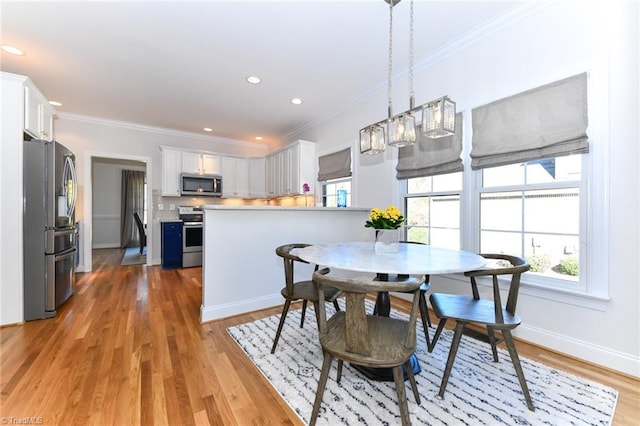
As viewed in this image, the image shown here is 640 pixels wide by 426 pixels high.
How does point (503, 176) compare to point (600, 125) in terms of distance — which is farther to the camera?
point (503, 176)

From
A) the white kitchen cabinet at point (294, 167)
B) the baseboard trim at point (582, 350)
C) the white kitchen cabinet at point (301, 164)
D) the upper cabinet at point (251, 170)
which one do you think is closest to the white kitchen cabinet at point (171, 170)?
the upper cabinet at point (251, 170)

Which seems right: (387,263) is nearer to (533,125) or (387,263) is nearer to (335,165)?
(533,125)

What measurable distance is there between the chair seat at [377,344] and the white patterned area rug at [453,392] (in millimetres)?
417

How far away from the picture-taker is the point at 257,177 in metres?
5.96

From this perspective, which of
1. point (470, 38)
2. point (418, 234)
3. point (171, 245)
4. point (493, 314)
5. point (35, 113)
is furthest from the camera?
point (171, 245)

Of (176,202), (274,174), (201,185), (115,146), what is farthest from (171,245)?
(274,174)

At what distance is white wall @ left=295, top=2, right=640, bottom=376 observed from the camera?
5.47 feet

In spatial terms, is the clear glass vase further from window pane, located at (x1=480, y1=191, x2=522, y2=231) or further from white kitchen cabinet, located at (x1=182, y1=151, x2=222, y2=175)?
white kitchen cabinet, located at (x1=182, y1=151, x2=222, y2=175)

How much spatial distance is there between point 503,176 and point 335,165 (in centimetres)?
239

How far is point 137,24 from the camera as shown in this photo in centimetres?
225

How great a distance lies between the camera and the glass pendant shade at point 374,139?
2004 millimetres

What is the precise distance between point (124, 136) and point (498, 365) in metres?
6.28

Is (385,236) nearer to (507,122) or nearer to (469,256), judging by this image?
(469,256)

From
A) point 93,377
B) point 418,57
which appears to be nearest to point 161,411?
point 93,377
